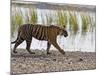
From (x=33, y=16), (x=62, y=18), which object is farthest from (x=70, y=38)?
(x=33, y=16)

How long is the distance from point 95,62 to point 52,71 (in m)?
0.53

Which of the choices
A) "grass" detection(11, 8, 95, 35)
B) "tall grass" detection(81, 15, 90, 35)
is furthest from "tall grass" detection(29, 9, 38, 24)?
"tall grass" detection(81, 15, 90, 35)

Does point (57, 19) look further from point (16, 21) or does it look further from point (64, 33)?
point (16, 21)

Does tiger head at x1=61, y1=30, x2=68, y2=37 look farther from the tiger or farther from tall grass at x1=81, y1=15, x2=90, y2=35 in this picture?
tall grass at x1=81, y1=15, x2=90, y2=35

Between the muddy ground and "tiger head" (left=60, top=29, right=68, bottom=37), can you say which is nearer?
the muddy ground

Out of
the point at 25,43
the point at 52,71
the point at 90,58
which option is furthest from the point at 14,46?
the point at 90,58

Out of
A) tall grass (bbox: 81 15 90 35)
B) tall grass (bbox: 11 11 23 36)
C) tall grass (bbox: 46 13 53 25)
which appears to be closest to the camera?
tall grass (bbox: 11 11 23 36)

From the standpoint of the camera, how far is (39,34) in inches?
89.9

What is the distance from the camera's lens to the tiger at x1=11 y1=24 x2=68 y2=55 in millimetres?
2186

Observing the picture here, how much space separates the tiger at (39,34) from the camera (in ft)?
7.17

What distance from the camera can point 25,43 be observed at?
7.23 ft

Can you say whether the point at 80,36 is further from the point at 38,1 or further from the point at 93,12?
Answer: the point at 38,1

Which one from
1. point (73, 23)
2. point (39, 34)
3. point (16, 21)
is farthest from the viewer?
point (73, 23)

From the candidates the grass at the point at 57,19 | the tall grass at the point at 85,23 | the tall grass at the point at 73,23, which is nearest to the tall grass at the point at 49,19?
the grass at the point at 57,19
